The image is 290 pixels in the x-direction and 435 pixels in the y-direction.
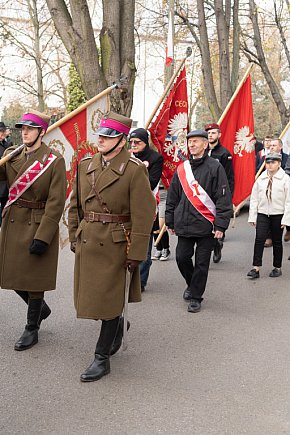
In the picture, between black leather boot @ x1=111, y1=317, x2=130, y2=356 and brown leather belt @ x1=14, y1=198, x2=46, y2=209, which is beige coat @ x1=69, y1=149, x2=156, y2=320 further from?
brown leather belt @ x1=14, y1=198, x2=46, y2=209

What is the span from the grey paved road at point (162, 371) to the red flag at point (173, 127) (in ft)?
6.57

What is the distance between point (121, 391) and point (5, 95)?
40701mm

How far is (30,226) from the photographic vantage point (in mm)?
5105

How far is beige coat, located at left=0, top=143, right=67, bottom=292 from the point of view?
504 cm

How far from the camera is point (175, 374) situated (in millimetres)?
4734

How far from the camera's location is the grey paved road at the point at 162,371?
395 cm

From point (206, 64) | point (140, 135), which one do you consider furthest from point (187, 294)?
point (206, 64)

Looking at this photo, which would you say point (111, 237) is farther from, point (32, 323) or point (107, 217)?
point (32, 323)

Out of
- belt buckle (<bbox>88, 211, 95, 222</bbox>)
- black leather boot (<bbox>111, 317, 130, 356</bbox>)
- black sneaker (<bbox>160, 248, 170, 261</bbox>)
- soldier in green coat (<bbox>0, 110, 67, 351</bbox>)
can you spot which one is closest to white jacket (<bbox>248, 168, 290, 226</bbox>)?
black sneaker (<bbox>160, 248, 170, 261</bbox>)

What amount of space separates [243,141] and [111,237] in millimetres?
5718

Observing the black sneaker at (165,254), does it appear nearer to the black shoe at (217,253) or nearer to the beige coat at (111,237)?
the black shoe at (217,253)

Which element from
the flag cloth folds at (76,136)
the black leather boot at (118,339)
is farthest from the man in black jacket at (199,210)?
the black leather boot at (118,339)

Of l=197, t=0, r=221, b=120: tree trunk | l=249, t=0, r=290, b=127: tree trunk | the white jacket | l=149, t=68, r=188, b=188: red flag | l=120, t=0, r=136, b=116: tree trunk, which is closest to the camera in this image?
the white jacket

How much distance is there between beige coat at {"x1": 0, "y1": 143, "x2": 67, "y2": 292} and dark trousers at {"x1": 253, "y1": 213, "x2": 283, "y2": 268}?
11.0 feet
